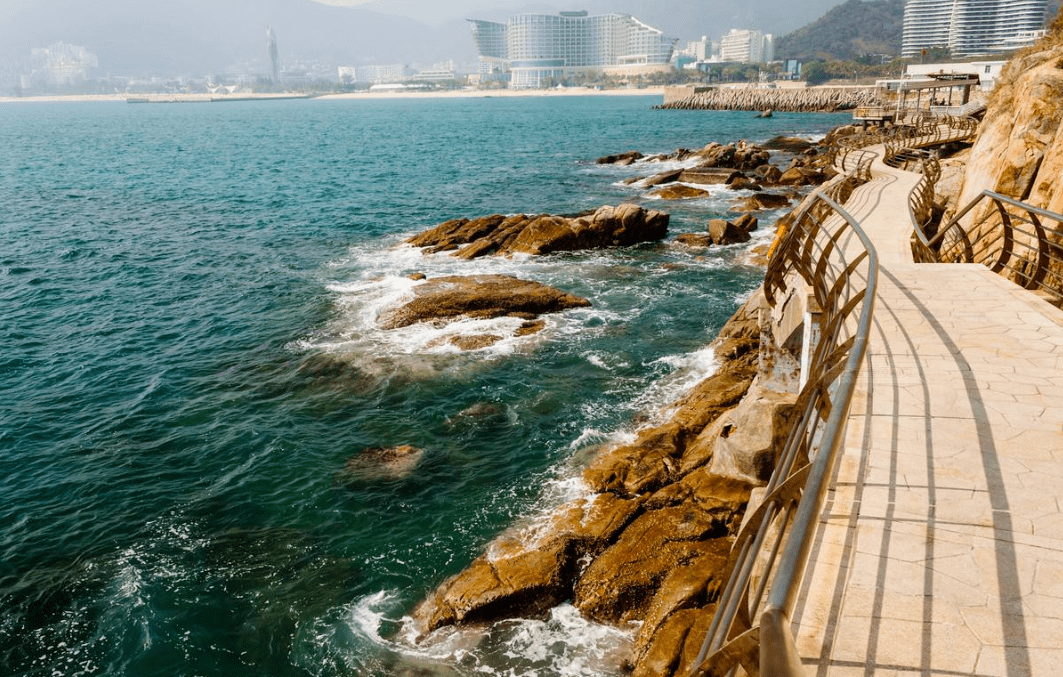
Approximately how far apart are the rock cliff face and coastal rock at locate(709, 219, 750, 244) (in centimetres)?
1272

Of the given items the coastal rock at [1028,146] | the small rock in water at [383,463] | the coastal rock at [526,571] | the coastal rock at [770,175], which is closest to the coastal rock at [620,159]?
the coastal rock at [770,175]

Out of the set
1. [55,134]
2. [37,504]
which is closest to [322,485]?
[37,504]

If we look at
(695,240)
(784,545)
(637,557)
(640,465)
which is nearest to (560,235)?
(695,240)

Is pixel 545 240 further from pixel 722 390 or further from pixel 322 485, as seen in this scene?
pixel 322 485

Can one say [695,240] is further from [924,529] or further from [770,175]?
[924,529]

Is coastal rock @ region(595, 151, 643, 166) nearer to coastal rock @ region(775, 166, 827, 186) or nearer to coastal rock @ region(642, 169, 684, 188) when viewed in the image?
coastal rock @ region(642, 169, 684, 188)

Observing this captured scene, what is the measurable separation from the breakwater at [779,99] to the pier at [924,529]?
131792 millimetres

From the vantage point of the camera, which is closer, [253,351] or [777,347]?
[777,347]

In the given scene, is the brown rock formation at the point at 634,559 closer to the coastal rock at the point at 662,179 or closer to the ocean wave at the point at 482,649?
the ocean wave at the point at 482,649

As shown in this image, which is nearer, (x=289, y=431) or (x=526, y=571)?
(x=526, y=571)

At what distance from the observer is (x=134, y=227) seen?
40.1m

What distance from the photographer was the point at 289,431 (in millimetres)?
16156

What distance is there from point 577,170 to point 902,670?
192 ft

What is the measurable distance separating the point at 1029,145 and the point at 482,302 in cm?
1535
